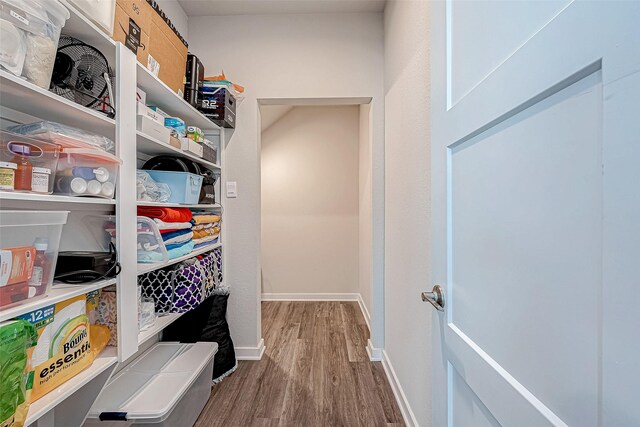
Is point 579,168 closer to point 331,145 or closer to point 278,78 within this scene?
point 278,78

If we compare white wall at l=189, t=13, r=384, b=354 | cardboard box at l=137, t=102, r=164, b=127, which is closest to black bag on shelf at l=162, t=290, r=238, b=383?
white wall at l=189, t=13, r=384, b=354

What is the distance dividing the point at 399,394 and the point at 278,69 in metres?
2.43

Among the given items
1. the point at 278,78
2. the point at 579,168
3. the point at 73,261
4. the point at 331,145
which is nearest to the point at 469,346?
the point at 579,168

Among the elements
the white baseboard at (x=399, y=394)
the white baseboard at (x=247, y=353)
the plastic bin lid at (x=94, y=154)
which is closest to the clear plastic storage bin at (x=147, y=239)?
the plastic bin lid at (x=94, y=154)

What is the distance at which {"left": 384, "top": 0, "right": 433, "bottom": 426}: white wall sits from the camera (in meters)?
1.28

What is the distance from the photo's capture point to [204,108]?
192 cm

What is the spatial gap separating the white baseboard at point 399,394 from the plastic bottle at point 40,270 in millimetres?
1648

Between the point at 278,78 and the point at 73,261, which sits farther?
the point at 278,78

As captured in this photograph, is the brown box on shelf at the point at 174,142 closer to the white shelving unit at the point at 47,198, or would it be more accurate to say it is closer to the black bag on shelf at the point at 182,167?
the black bag on shelf at the point at 182,167

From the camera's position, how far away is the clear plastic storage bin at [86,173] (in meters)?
0.89

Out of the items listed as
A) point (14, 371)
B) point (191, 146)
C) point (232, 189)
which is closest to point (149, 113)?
point (191, 146)

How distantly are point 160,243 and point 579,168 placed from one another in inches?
58.2

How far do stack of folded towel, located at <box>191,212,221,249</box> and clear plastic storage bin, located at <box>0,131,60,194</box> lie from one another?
864mm

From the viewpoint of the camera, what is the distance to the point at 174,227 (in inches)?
58.1
